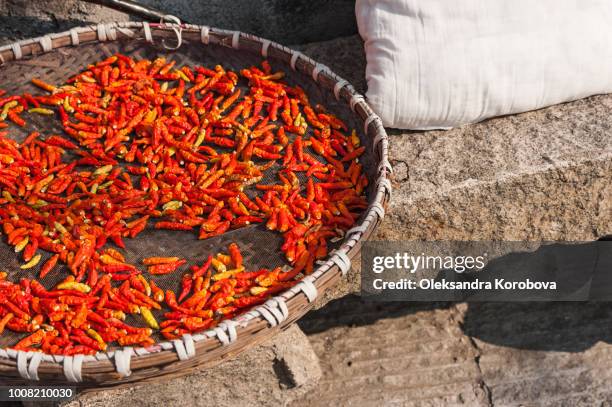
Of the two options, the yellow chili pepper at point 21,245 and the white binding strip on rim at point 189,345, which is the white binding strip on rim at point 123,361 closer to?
the white binding strip on rim at point 189,345

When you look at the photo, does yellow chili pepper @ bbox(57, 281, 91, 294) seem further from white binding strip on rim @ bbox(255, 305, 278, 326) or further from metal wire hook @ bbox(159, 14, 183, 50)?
metal wire hook @ bbox(159, 14, 183, 50)

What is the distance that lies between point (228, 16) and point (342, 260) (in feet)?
4.85

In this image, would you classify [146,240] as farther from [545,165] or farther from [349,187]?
[545,165]

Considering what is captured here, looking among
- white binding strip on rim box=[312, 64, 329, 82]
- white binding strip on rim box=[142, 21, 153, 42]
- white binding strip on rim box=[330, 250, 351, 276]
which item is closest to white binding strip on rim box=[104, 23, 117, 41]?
white binding strip on rim box=[142, 21, 153, 42]

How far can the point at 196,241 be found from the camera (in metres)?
2.03

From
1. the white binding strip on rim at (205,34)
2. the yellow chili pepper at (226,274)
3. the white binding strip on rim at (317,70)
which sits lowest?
the yellow chili pepper at (226,274)

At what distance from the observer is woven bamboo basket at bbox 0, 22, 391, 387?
1.58m

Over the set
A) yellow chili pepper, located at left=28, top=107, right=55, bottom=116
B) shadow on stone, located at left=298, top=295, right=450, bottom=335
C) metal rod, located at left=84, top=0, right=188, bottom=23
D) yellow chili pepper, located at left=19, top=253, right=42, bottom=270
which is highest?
metal rod, located at left=84, top=0, right=188, bottom=23

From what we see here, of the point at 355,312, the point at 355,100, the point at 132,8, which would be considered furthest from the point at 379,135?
the point at 132,8

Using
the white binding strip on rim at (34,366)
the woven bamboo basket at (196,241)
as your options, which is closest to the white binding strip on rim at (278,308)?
the woven bamboo basket at (196,241)

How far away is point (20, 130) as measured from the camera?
229cm

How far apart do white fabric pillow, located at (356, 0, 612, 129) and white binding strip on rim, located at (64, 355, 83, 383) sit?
1.26 metres

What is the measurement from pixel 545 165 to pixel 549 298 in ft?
2.29

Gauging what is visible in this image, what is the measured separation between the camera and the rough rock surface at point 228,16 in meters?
2.71
